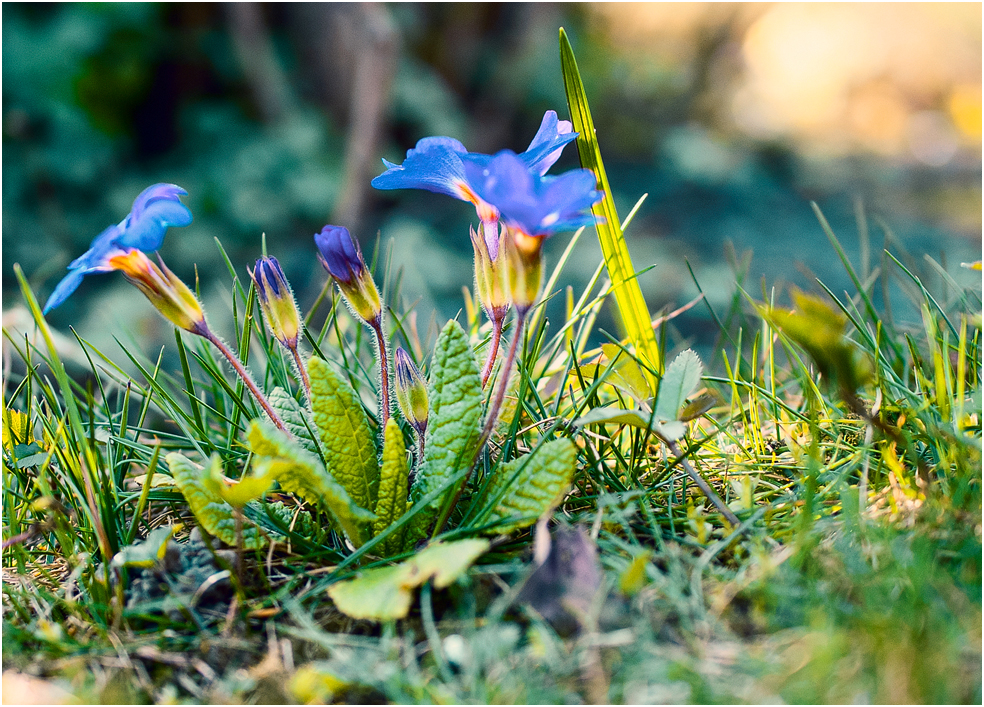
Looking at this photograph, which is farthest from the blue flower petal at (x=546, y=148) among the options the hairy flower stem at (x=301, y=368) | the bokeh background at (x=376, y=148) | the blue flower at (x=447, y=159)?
the bokeh background at (x=376, y=148)

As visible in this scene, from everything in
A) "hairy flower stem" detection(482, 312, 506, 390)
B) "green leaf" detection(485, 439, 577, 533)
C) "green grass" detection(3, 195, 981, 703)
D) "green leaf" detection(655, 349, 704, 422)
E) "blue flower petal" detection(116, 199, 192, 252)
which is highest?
"blue flower petal" detection(116, 199, 192, 252)

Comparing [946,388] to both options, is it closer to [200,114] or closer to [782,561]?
[782,561]

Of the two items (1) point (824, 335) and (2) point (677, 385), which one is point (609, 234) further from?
(1) point (824, 335)

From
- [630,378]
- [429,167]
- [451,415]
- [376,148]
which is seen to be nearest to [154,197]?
[429,167]

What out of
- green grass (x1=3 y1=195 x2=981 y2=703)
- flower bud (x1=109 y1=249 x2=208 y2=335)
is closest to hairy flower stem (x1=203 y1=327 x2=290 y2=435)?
flower bud (x1=109 y1=249 x2=208 y2=335)

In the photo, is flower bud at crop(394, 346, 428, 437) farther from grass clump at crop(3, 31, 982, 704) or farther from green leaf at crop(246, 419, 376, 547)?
green leaf at crop(246, 419, 376, 547)

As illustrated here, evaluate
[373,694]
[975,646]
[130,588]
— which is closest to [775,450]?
[975,646]
